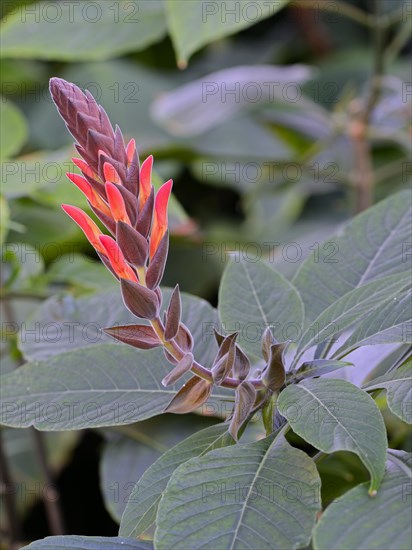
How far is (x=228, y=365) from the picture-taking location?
0.61 m

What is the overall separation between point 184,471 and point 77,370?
22 cm

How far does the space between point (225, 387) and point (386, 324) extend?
0.16 meters

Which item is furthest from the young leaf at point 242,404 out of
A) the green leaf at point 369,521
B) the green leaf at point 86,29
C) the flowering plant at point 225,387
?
the green leaf at point 86,29

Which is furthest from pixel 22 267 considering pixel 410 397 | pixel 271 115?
pixel 271 115

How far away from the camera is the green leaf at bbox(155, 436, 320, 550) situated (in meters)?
0.56

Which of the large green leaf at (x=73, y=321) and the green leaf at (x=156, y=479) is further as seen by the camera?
the large green leaf at (x=73, y=321)

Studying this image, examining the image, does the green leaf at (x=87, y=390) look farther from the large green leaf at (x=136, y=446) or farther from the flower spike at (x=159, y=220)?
the large green leaf at (x=136, y=446)

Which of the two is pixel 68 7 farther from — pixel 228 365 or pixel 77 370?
pixel 228 365

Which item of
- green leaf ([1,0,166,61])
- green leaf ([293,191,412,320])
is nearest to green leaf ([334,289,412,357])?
green leaf ([293,191,412,320])

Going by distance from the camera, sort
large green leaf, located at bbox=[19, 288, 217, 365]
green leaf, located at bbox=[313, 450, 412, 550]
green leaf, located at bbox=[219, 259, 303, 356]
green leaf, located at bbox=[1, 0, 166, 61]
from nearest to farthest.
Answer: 1. green leaf, located at bbox=[313, 450, 412, 550]
2. green leaf, located at bbox=[219, 259, 303, 356]
3. large green leaf, located at bbox=[19, 288, 217, 365]
4. green leaf, located at bbox=[1, 0, 166, 61]

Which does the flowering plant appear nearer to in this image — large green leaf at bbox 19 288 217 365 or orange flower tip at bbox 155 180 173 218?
orange flower tip at bbox 155 180 173 218

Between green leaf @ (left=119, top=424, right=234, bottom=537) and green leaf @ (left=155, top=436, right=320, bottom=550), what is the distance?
6 centimetres

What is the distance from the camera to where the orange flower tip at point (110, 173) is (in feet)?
1.77

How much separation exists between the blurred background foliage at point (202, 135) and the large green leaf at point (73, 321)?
0.11 feet
